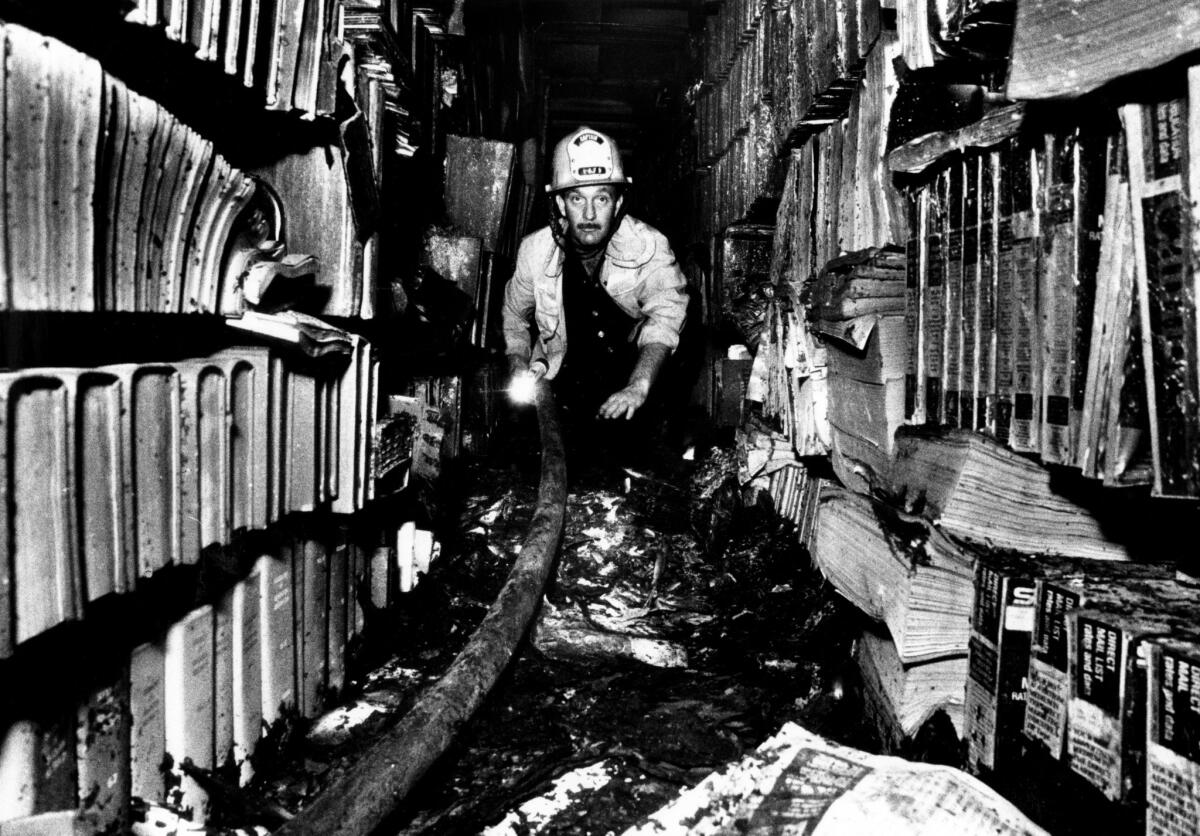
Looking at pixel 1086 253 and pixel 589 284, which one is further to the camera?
pixel 589 284

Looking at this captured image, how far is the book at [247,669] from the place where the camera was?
7.11ft

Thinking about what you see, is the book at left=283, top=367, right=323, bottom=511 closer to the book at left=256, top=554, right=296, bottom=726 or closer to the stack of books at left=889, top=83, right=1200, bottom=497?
the book at left=256, top=554, right=296, bottom=726

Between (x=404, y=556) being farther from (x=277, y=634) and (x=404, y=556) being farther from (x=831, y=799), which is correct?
(x=831, y=799)

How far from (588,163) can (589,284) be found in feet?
3.50

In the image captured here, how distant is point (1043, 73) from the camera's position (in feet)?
5.37

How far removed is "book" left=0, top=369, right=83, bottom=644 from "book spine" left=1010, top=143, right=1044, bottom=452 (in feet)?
7.01

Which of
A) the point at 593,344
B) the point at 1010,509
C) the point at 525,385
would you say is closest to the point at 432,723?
the point at 1010,509

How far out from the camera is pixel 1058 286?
5.80 ft

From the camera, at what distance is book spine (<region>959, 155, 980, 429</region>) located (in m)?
2.13

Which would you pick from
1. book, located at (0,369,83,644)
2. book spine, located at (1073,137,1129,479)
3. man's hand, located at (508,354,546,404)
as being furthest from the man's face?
book, located at (0,369,83,644)

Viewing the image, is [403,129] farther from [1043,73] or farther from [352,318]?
[1043,73]

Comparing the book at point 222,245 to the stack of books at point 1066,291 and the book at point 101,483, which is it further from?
the stack of books at point 1066,291

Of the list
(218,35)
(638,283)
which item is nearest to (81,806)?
(218,35)

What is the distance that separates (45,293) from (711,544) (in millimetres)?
3521
